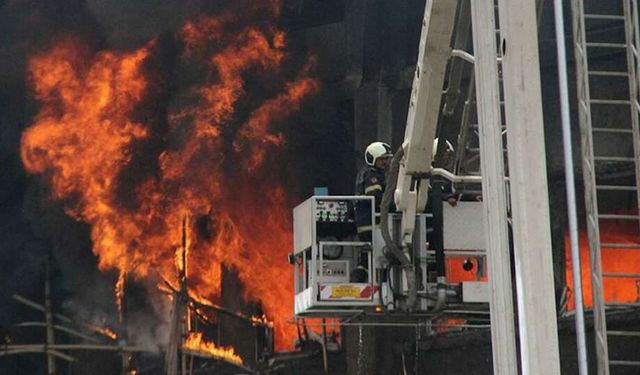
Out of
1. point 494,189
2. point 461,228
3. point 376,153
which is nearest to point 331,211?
point 376,153

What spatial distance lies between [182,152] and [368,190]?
10.6 m

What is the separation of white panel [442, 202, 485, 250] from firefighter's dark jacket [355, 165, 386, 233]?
862 millimetres

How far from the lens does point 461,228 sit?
48.8ft

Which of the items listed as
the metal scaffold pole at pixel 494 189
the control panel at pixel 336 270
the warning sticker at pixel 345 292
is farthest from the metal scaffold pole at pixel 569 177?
the control panel at pixel 336 270

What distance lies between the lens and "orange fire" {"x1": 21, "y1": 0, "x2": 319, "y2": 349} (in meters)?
25.3

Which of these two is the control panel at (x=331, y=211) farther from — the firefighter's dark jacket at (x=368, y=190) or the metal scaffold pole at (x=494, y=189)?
the metal scaffold pole at (x=494, y=189)

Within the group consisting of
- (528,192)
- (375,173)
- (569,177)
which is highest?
(375,173)

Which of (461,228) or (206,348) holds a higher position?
(461,228)

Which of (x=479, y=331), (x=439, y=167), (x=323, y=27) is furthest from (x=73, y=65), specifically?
(x=439, y=167)

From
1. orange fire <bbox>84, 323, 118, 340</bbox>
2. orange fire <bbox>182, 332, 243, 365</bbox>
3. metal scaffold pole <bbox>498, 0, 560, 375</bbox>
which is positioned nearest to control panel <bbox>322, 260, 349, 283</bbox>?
metal scaffold pole <bbox>498, 0, 560, 375</bbox>

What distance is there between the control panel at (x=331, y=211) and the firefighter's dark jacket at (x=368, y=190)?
0.29 m

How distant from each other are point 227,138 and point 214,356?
4190 millimetres

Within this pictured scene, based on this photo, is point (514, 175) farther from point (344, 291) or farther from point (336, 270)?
point (336, 270)

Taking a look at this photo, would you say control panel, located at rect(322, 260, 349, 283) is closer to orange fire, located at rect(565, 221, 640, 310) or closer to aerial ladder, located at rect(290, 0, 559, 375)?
aerial ladder, located at rect(290, 0, 559, 375)
